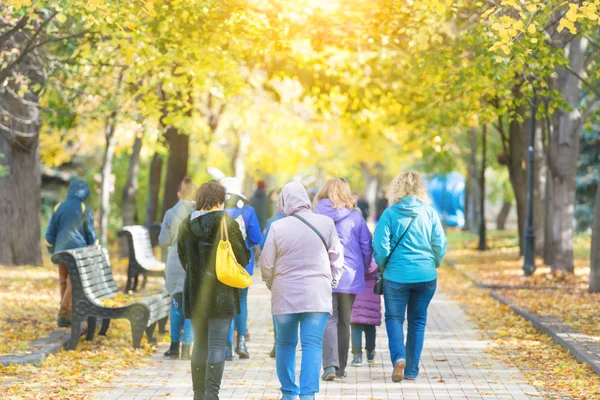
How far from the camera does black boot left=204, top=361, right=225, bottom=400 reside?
7.57m

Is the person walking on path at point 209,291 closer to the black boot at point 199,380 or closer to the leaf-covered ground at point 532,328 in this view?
the black boot at point 199,380

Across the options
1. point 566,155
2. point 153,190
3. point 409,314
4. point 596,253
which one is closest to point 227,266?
point 409,314

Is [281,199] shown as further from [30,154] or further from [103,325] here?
[30,154]

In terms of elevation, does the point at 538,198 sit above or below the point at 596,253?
above

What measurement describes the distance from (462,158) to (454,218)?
447 inches

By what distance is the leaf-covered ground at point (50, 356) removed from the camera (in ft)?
28.7

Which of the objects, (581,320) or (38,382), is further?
(581,320)

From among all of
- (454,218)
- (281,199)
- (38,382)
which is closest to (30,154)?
(38,382)

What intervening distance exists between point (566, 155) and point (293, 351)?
1285cm

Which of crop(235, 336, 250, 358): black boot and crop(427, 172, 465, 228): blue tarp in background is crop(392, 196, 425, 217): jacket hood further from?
crop(427, 172, 465, 228): blue tarp in background

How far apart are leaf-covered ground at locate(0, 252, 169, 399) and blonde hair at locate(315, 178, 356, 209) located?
2645 millimetres

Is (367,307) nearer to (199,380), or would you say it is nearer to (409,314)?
(409,314)

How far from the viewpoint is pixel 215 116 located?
33.3m

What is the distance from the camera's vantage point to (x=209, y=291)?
7539mm
